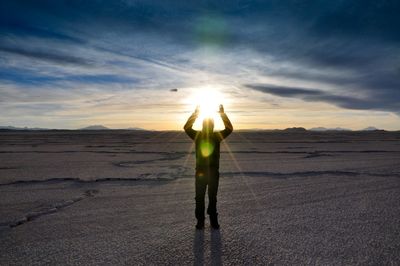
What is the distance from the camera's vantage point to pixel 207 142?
5723 millimetres

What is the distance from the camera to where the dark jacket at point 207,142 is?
5.70 metres

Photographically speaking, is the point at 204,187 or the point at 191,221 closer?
the point at 204,187

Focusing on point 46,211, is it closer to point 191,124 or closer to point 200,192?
point 200,192

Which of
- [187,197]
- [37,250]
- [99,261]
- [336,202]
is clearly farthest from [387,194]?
[37,250]

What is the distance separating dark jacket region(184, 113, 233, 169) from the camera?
570 centimetres

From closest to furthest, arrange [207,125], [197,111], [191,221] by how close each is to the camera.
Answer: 1. [207,125]
2. [197,111]
3. [191,221]

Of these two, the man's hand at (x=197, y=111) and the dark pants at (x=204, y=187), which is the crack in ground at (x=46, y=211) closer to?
the dark pants at (x=204, y=187)

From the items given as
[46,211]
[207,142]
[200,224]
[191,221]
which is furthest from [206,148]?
[46,211]

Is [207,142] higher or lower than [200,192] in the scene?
higher

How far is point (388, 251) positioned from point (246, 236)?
190cm

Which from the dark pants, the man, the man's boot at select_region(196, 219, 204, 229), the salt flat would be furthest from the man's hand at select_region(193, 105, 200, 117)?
the salt flat

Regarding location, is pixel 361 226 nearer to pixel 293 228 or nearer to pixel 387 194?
pixel 293 228

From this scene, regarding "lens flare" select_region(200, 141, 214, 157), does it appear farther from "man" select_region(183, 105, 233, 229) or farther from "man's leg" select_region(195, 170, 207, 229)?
"man's leg" select_region(195, 170, 207, 229)

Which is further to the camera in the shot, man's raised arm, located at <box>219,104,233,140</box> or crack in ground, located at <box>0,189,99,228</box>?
crack in ground, located at <box>0,189,99,228</box>
